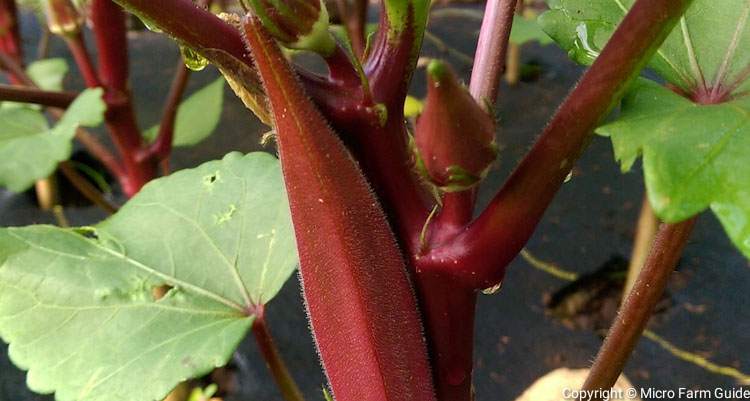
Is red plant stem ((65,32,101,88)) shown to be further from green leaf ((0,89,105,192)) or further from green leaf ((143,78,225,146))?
green leaf ((143,78,225,146))

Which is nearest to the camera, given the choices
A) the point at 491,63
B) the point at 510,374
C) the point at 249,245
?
the point at 491,63

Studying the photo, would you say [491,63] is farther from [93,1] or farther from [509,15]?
[93,1]

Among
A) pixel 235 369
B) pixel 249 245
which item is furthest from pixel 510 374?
pixel 249 245

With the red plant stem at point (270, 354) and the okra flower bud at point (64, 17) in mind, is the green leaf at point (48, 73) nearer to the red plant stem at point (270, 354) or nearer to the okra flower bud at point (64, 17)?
the okra flower bud at point (64, 17)

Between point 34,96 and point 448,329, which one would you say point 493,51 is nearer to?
point 448,329

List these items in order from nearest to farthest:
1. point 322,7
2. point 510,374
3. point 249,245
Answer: point 322,7 < point 249,245 < point 510,374

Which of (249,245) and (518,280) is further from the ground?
(249,245)

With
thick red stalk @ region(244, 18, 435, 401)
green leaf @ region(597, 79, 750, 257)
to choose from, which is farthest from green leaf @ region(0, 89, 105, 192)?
green leaf @ region(597, 79, 750, 257)
